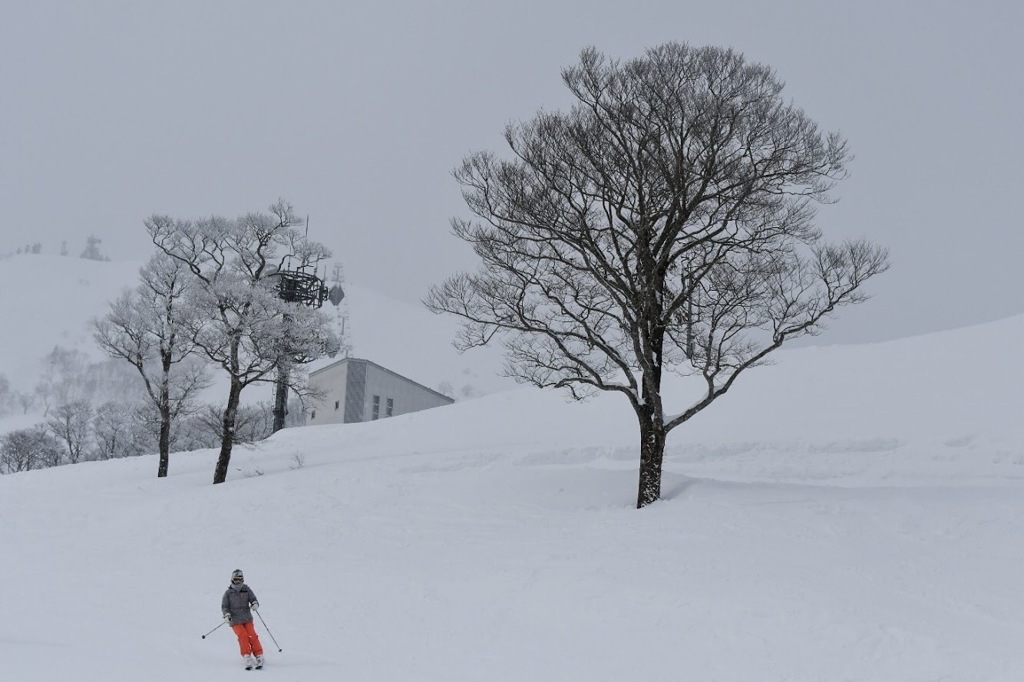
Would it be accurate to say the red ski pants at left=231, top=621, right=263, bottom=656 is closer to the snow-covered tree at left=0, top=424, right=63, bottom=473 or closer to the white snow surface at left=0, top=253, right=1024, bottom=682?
the white snow surface at left=0, top=253, right=1024, bottom=682

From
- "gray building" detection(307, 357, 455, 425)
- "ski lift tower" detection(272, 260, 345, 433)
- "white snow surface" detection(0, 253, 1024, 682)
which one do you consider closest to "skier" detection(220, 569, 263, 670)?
"white snow surface" detection(0, 253, 1024, 682)

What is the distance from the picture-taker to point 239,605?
10.9 m

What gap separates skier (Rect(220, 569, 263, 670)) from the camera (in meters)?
10.5

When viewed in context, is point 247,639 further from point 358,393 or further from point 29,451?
point 29,451

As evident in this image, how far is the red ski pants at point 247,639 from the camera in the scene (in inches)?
414

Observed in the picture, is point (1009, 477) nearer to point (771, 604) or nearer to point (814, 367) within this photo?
point (771, 604)

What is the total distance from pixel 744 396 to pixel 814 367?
4787mm

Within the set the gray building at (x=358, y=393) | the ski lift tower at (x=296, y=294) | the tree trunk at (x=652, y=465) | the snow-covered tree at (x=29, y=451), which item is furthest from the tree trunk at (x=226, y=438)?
the snow-covered tree at (x=29, y=451)

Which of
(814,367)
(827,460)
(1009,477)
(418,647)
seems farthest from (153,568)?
(814,367)

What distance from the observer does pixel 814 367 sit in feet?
115

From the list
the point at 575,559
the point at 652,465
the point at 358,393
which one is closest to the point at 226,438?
the point at 652,465

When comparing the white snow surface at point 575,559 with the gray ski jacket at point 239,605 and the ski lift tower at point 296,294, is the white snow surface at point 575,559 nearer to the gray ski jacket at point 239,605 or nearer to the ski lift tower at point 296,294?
the gray ski jacket at point 239,605

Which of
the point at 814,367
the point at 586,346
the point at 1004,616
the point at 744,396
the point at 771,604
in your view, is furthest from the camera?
the point at 814,367

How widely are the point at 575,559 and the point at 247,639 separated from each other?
19.5 feet
